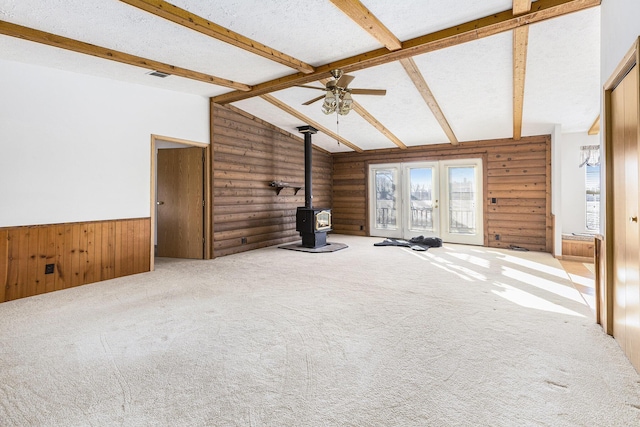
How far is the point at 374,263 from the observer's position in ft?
17.3

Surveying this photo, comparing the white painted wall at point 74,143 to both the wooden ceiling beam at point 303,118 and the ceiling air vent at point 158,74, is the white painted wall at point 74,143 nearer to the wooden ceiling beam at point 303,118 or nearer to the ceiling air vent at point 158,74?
the ceiling air vent at point 158,74

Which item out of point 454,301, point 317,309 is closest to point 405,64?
point 454,301

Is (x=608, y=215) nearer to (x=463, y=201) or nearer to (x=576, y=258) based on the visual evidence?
(x=576, y=258)

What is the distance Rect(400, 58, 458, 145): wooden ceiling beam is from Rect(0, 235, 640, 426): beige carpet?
271cm

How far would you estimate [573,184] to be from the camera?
6.59 metres

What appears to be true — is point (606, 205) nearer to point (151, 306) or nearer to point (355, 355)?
point (355, 355)

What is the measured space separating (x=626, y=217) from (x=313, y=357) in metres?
2.25

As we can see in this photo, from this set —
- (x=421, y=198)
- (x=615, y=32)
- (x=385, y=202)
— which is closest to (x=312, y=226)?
(x=385, y=202)

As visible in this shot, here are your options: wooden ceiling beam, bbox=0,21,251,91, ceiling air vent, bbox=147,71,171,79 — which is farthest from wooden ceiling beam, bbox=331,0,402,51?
ceiling air vent, bbox=147,71,171,79

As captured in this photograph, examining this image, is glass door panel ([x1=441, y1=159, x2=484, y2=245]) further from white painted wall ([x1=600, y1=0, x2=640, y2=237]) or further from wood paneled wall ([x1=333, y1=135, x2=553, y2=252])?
white painted wall ([x1=600, y1=0, x2=640, y2=237])

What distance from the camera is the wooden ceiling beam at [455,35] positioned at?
9.48 ft

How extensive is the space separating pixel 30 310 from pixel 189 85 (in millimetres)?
3469

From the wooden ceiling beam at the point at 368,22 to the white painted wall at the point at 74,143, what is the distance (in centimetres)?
330

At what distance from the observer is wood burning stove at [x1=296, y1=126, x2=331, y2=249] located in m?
6.67
